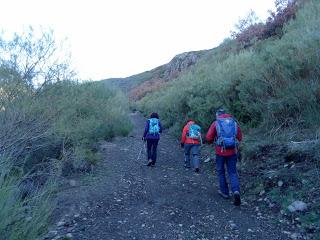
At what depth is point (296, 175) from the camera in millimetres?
7883

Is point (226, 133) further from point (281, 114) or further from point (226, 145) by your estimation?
point (281, 114)

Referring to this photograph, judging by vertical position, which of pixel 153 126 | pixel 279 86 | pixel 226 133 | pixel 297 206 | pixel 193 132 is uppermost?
pixel 279 86

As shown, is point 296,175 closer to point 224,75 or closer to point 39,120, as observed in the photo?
point 39,120

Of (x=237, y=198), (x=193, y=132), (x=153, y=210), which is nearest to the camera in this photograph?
(x=153, y=210)

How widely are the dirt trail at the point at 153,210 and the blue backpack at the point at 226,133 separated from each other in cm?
123

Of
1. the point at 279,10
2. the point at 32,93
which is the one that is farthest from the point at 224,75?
the point at 32,93

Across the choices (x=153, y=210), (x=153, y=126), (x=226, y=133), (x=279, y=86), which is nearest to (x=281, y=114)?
(x=279, y=86)

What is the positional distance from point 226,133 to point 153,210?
2.23 m

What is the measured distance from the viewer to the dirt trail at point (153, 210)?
6.54 metres

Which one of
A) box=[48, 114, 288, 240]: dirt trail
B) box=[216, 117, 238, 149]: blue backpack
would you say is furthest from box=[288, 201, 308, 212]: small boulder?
box=[216, 117, 238, 149]: blue backpack

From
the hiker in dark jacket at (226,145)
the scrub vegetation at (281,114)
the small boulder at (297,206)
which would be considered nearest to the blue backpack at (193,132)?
the scrub vegetation at (281,114)

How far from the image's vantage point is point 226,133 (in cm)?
828

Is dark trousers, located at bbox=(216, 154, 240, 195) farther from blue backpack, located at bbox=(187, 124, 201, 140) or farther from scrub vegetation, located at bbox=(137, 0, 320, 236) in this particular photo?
blue backpack, located at bbox=(187, 124, 201, 140)

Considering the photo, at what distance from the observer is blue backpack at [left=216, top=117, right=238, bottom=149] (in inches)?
324
